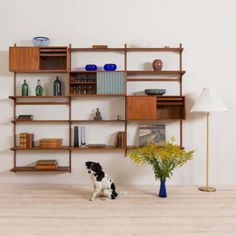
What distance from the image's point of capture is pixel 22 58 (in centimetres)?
357

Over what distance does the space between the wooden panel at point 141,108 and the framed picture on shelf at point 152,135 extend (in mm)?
229

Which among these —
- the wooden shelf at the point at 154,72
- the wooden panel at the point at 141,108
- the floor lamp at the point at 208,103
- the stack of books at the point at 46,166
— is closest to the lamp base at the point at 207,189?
the floor lamp at the point at 208,103

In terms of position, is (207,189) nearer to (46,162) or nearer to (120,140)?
(120,140)

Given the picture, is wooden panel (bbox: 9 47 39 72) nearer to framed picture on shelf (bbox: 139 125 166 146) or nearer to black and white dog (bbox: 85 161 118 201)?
black and white dog (bbox: 85 161 118 201)

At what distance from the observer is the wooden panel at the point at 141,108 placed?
11.8 ft

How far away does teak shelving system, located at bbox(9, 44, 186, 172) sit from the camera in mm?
3570

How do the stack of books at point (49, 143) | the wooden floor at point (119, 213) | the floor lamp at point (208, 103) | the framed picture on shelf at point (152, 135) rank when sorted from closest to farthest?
the wooden floor at point (119, 213) < the floor lamp at point (208, 103) < the stack of books at point (49, 143) < the framed picture on shelf at point (152, 135)

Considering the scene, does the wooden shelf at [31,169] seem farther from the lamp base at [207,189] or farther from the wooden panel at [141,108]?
the lamp base at [207,189]

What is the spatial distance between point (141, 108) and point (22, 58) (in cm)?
157

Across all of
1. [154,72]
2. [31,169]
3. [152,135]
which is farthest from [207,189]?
[31,169]

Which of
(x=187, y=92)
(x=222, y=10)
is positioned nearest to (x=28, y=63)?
(x=187, y=92)

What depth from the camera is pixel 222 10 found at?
3.81 meters

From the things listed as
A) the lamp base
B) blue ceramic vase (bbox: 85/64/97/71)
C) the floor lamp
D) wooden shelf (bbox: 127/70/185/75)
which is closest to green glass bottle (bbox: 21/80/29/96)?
blue ceramic vase (bbox: 85/64/97/71)

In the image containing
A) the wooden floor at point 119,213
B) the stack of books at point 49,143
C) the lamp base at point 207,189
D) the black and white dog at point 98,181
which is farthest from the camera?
the stack of books at point 49,143
